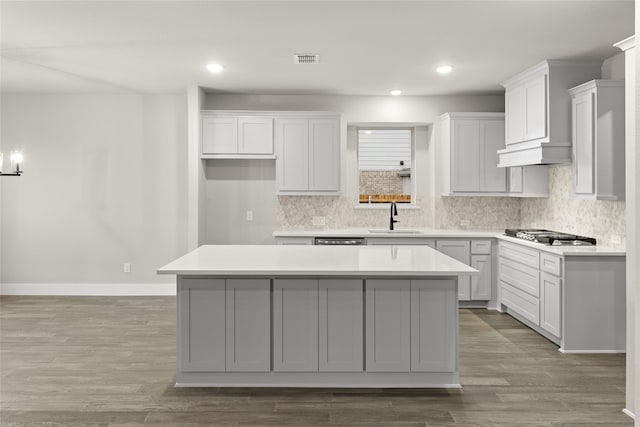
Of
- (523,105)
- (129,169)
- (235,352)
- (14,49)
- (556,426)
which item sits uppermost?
(14,49)

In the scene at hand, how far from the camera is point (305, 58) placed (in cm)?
490

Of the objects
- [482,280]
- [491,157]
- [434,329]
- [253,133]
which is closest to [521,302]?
[482,280]

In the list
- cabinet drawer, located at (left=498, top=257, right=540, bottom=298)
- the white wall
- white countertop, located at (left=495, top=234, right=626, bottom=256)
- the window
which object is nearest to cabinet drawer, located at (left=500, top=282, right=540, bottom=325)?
cabinet drawer, located at (left=498, top=257, right=540, bottom=298)

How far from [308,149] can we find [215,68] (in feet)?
5.19

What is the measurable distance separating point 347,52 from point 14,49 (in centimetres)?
295

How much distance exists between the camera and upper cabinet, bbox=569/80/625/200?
4.50 metres

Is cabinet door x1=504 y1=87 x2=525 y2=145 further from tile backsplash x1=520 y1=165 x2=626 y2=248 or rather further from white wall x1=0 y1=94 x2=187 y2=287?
white wall x1=0 y1=94 x2=187 y2=287

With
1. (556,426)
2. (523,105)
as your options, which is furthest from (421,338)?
(523,105)

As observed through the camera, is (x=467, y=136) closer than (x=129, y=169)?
Yes

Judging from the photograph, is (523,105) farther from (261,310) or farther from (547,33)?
(261,310)

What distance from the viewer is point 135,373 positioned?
3.86 meters

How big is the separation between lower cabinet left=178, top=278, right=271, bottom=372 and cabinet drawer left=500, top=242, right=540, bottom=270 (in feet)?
8.99

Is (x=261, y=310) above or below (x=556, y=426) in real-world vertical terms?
above

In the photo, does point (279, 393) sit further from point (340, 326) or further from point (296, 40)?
point (296, 40)
